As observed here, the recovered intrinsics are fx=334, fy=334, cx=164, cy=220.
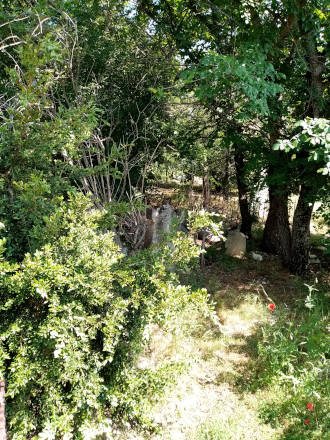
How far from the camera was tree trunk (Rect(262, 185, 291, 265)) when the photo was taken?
620cm

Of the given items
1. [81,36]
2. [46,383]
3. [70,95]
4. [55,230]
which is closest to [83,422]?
[46,383]

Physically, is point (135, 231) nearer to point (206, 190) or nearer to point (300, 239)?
point (206, 190)

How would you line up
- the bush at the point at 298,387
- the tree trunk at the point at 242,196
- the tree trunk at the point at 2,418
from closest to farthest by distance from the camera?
1. the tree trunk at the point at 2,418
2. the bush at the point at 298,387
3. the tree trunk at the point at 242,196

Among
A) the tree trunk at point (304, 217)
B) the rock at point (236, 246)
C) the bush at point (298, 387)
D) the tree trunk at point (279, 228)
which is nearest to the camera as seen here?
the bush at point (298, 387)

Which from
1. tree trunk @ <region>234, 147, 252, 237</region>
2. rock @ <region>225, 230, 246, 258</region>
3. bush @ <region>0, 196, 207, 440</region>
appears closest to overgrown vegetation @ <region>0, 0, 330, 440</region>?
bush @ <region>0, 196, 207, 440</region>

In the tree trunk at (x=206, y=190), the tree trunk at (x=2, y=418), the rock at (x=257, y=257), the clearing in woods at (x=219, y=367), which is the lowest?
the rock at (x=257, y=257)

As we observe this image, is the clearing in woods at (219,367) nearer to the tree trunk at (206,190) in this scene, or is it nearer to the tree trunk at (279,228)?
the tree trunk at (279,228)

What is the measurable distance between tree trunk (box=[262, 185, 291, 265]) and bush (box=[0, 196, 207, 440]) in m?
4.47

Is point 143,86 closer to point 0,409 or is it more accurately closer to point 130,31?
point 130,31

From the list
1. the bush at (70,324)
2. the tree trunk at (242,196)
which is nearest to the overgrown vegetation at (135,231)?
the bush at (70,324)

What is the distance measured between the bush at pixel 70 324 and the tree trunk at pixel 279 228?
4.47 metres

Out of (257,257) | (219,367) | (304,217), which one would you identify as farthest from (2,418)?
(257,257)

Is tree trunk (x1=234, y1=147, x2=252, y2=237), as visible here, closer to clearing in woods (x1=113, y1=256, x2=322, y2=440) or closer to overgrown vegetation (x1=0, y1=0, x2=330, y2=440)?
overgrown vegetation (x1=0, y1=0, x2=330, y2=440)

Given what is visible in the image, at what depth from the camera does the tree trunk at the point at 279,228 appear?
6.20 meters
